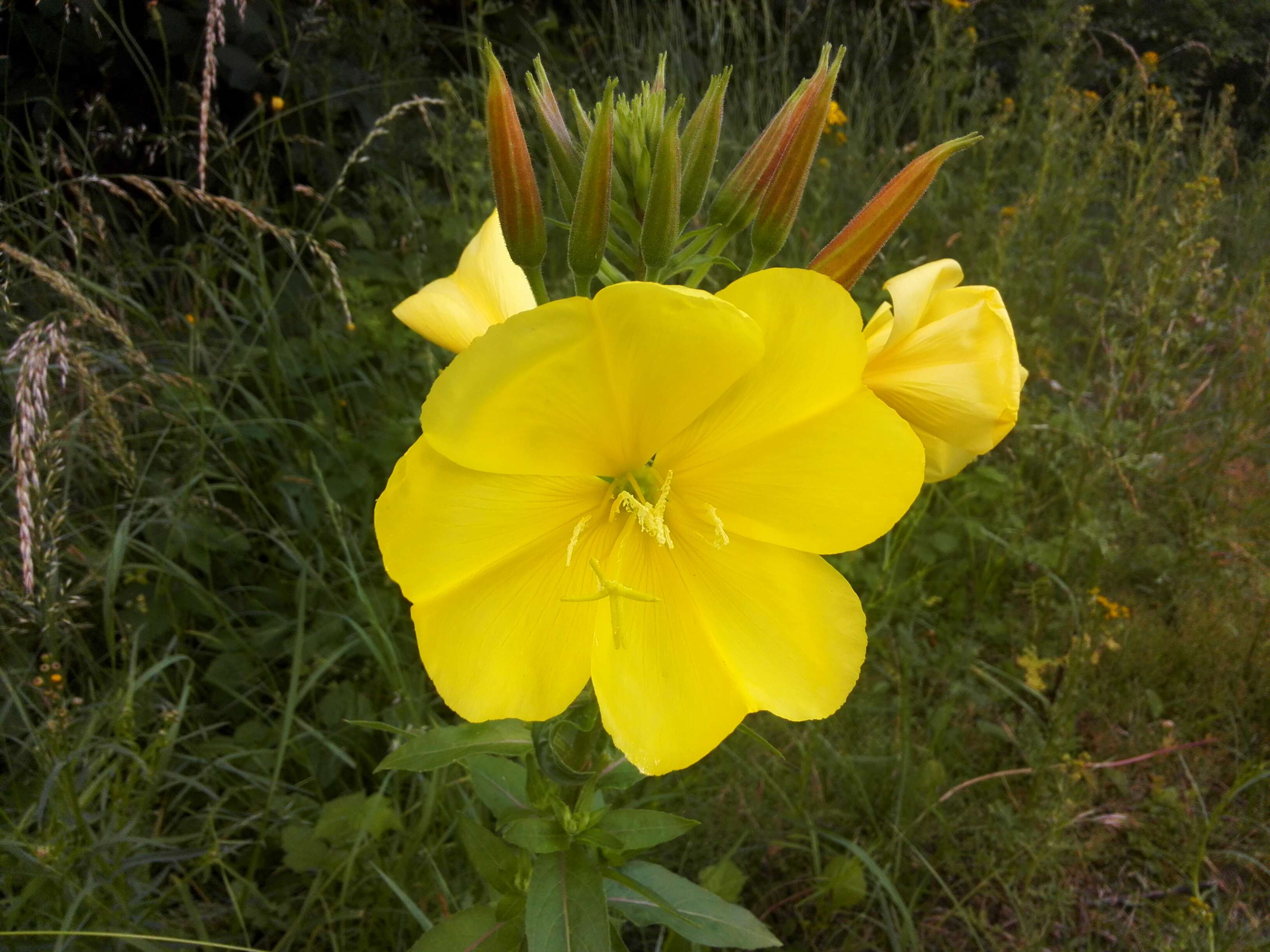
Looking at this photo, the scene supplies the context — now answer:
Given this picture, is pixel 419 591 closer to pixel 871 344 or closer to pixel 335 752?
pixel 871 344

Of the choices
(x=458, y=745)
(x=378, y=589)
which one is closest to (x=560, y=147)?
(x=458, y=745)

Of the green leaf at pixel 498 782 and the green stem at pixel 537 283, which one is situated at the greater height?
the green stem at pixel 537 283

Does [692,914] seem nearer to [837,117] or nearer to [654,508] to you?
[654,508]

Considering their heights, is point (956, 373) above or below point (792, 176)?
→ below

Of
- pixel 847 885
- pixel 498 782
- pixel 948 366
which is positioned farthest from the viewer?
pixel 847 885

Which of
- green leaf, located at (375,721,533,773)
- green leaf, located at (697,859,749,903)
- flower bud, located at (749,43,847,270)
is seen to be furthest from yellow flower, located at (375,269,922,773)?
green leaf, located at (697,859,749,903)

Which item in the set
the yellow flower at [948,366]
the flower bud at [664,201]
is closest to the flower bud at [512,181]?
the flower bud at [664,201]

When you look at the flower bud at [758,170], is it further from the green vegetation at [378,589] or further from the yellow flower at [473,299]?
the green vegetation at [378,589]
